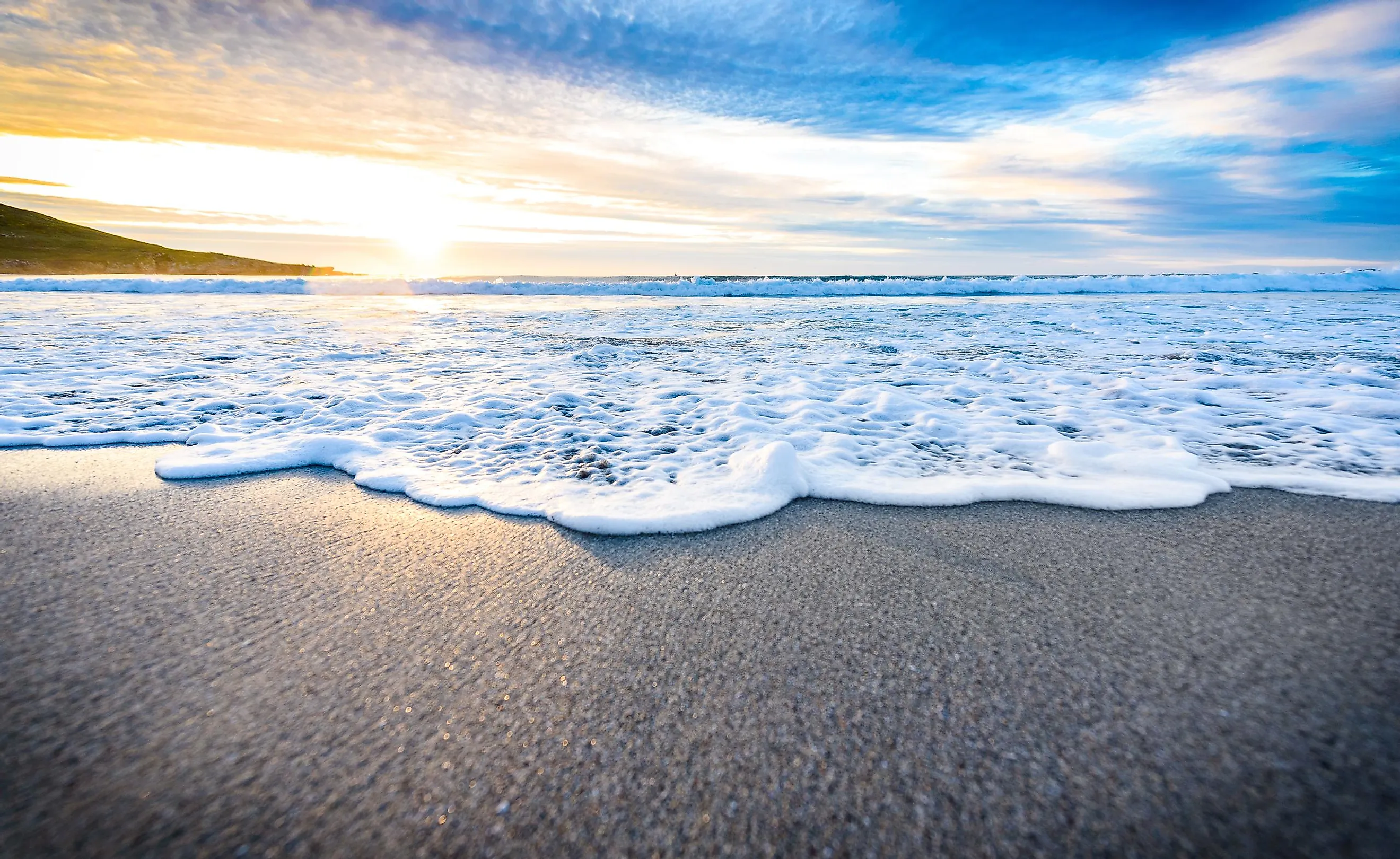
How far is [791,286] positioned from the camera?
22062 millimetres

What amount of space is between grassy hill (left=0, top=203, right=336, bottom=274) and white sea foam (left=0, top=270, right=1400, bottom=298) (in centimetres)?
1464

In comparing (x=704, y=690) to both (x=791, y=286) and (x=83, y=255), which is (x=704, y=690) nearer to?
(x=791, y=286)

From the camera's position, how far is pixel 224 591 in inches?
69.7

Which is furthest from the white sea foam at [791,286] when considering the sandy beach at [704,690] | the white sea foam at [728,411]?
the sandy beach at [704,690]

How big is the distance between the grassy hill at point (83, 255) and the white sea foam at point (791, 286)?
576 inches

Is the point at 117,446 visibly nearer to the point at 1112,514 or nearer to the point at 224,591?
the point at 224,591

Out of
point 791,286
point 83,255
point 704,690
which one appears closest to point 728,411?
point 704,690

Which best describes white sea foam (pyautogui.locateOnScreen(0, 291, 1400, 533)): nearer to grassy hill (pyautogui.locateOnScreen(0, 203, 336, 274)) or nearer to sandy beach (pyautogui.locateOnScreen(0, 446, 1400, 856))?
sandy beach (pyautogui.locateOnScreen(0, 446, 1400, 856))

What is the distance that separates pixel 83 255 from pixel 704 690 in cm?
6775

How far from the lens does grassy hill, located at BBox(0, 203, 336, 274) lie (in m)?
32.6

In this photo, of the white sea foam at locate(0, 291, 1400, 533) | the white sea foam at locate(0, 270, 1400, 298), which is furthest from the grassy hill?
the white sea foam at locate(0, 291, 1400, 533)

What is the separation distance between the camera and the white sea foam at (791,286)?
19.3m

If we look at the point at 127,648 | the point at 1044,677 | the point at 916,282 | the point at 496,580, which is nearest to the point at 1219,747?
the point at 1044,677

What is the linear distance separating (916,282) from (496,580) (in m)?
23.9
